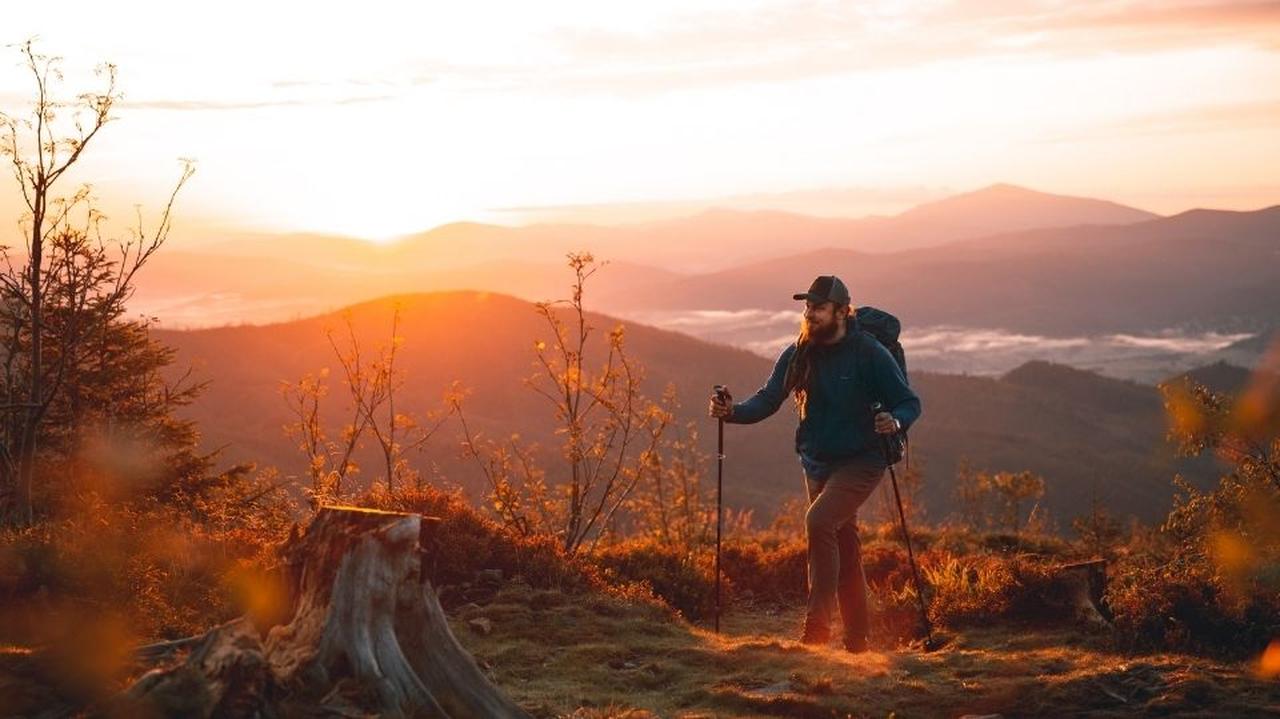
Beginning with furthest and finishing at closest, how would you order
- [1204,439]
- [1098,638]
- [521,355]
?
[521,355] → [1204,439] → [1098,638]

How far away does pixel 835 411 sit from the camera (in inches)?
324

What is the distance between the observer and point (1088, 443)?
9688 cm

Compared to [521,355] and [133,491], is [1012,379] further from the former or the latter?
[133,491]

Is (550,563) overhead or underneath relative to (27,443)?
underneath

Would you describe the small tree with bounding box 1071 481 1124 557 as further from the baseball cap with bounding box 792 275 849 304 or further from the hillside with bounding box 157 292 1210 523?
the hillside with bounding box 157 292 1210 523

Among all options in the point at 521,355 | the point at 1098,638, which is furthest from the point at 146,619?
the point at 521,355

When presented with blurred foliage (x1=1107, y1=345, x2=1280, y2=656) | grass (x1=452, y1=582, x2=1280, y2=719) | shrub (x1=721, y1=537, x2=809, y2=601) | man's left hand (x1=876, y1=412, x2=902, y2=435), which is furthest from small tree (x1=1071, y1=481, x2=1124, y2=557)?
man's left hand (x1=876, y1=412, x2=902, y2=435)

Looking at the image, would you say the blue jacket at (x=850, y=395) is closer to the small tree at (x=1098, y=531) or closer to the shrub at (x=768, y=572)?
the shrub at (x=768, y=572)

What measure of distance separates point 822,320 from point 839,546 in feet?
5.80

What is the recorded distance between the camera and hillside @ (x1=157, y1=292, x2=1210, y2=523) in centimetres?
6938

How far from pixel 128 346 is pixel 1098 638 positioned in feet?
43.9

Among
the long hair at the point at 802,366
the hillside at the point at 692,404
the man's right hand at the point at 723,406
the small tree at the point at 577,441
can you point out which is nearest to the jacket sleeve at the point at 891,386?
the long hair at the point at 802,366

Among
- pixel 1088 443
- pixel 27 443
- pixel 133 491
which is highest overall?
pixel 27 443

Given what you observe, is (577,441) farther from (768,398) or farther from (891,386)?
(891,386)
